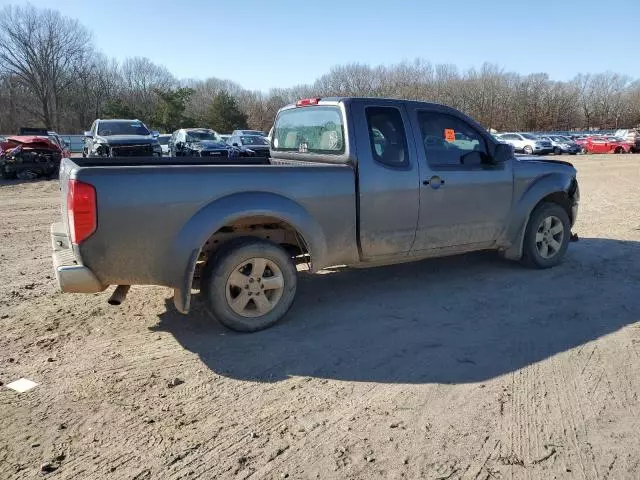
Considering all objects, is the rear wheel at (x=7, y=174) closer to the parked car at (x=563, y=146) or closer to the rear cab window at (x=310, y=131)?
the rear cab window at (x=310, y=131)

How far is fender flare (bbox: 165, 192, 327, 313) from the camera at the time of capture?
12.8 feet

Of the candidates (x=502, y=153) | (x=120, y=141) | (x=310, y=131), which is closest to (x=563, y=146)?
(x=120, y=141)

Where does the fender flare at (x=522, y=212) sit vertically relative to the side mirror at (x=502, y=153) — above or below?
below

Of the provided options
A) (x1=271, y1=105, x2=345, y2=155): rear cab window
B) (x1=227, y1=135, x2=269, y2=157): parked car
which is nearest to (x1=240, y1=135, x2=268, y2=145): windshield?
(x1=227, y1=135, x2=269, y2=157): parked car

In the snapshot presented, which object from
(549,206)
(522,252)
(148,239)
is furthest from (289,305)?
(549,206)

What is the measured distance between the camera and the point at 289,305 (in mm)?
4441

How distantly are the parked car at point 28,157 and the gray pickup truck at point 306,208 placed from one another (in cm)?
1585

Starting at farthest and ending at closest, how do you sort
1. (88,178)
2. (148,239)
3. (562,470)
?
(148,239), (88,178), (562,470)

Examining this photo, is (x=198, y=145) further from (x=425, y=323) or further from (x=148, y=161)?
(x=425, y=323)

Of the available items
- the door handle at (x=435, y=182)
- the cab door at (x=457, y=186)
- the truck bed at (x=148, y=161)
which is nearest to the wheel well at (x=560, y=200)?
the cab door at (x=457, y=186)

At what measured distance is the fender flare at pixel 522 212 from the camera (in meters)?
5.74

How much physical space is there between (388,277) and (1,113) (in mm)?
81743

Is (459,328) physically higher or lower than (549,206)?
lower

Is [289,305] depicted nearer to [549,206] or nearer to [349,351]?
[349,351]
